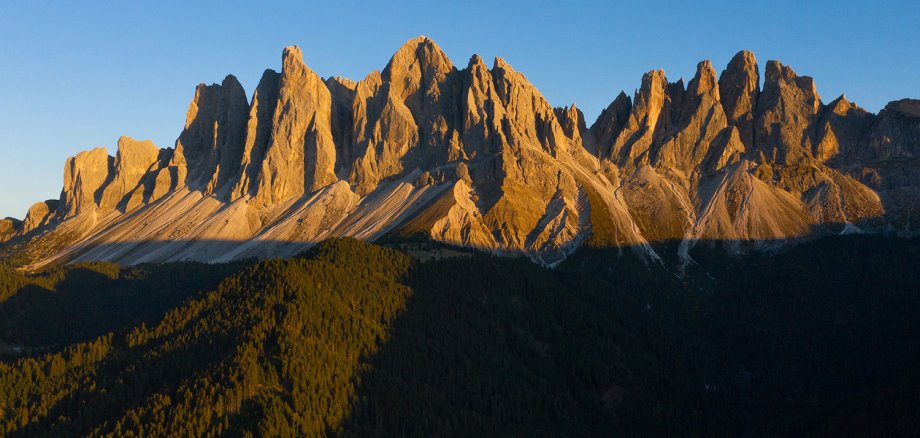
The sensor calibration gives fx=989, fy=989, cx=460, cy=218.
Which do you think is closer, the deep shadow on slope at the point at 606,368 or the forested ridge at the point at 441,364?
the forested ridge at the point at 441,364

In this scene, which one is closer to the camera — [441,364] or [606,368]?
[441,364]

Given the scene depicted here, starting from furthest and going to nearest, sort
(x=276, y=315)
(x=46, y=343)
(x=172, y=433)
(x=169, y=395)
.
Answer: (x=46, y=343)
(x=276, y=315)
(x=169, y=395)
(x=172, y=433)

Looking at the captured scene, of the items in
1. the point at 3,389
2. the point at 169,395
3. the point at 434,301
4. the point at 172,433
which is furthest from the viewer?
the point at 434,301

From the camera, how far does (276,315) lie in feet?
485

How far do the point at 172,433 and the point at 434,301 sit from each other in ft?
206

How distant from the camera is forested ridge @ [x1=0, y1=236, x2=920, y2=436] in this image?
128 meters

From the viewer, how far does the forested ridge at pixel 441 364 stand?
12850cm

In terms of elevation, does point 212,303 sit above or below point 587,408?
above

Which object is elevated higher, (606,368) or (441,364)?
(441,364)

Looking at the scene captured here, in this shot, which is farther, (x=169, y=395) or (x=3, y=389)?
(x=3, y=389)

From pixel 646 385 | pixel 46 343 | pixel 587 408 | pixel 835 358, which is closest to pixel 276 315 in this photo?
pixel 587 408

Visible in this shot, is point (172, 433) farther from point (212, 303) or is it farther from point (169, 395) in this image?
point (212, 303)

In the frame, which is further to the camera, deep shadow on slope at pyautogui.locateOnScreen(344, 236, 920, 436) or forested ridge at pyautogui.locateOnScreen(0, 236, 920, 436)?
deep shadow on slope at pyautogui.locateOnScreen(344, 236, 920, 436)

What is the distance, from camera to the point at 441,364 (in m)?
151
